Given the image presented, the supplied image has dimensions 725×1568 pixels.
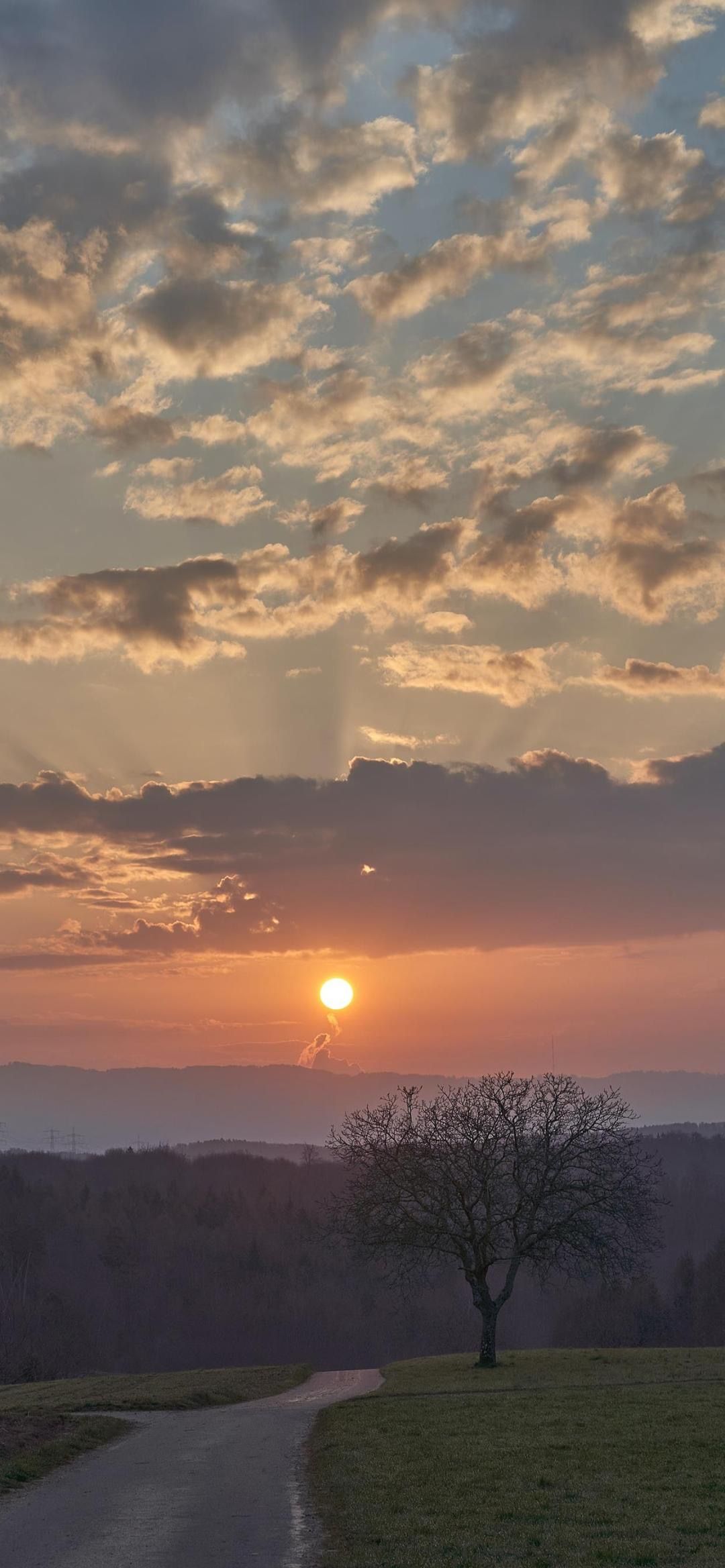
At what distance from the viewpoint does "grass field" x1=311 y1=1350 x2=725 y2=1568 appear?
16.8 meters

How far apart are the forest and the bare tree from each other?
7569 cm

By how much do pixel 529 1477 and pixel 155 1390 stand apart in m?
28.3

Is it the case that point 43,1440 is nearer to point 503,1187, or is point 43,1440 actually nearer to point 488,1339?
point 488,1339

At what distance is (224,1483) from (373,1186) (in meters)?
31.1

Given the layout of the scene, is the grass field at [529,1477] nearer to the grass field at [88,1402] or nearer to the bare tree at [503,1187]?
the grass field at [88,1402]

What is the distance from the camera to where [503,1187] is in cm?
5278

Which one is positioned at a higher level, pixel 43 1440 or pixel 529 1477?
pixel 43 1440

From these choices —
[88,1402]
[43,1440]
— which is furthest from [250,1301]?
[43,1440]

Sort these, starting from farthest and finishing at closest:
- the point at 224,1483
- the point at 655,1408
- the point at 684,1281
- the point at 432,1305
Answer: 1. the point at 432,1305
2. the point at 684,1281
3. the point at 655,1408
4. the point at 224,1483

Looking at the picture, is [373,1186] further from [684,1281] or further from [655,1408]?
[684,1281]

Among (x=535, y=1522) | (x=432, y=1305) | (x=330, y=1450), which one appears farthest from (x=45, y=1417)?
(x=432, y=1305)

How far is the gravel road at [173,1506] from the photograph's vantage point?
1695 cm

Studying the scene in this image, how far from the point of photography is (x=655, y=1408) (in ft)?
104

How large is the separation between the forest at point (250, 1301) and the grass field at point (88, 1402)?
69607 millimetres
